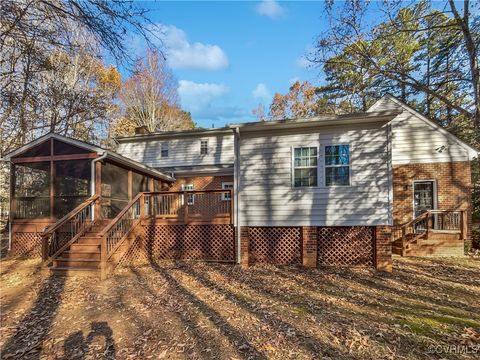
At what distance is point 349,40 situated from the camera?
1086 cm

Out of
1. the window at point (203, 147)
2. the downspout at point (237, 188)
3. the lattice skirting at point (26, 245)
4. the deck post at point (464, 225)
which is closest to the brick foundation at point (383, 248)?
the downspout at point (237, 188)

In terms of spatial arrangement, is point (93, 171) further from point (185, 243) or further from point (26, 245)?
point (185, 243)

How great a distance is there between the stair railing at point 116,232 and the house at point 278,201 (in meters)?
0.04

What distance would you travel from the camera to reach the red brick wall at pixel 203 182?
1544 cm

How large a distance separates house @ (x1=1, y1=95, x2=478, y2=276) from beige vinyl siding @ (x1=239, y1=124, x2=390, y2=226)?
3 centimetres

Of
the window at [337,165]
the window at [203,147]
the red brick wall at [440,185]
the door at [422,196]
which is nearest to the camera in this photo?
the window at [337,165]

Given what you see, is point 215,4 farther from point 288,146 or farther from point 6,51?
point 6,51

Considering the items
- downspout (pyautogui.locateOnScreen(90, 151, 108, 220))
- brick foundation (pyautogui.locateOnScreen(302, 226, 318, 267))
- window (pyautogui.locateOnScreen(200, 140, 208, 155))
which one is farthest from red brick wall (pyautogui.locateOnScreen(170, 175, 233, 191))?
brick foundation (pyautogui.locateOnScreen(302, 226, 318, 267))

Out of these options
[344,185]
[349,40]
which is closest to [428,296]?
[344,185]

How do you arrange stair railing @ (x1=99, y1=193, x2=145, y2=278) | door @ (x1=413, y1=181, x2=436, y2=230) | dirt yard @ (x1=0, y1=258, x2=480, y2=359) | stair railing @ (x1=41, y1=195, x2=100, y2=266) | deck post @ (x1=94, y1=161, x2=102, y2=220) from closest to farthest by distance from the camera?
dirt yard @ (x1=0, y1=258, x2=480, y2=359) → stair railing @ (x1=99, y1=193, x2=145, y2=278) → stair railing @ (x1=41, y1=195, x2=100, y2=266) → deck post @ (x1=94, y1=161, x2=102, y2=220) → door @ (x1=413, y1=181, x2=436, y2=230)

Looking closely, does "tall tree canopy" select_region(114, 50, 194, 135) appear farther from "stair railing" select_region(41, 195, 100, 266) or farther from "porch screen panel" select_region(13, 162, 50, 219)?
"stair railing" select_region(41, 195, 100, 266)

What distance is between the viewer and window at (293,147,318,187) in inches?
324

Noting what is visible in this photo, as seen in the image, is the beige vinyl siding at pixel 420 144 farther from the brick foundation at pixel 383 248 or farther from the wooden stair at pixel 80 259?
the wooden stair at pixel 80 259

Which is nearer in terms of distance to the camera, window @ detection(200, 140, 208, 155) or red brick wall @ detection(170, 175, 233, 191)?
red brick wall @ detection(170, 175, 233, 191)
